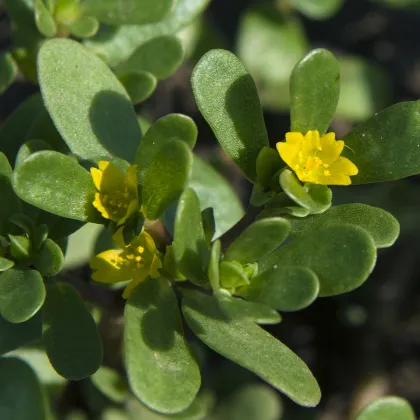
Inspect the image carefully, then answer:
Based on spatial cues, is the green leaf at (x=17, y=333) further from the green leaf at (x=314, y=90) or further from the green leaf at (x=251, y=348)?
the green leaf at (x=314, y=90)

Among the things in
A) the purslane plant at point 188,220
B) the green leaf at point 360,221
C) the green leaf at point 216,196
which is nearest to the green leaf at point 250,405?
the green leaf at point 216,196

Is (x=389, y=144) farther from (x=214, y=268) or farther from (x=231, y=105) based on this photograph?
(x=214, y=268)

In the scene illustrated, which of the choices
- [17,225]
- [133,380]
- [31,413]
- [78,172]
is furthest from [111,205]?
[31,413]

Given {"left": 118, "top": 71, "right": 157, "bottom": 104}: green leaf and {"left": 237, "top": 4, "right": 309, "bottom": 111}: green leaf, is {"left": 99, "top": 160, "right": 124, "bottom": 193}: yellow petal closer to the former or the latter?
{"left": 118, "top": 71, "right": 157, "bottom": 104}: green leaf

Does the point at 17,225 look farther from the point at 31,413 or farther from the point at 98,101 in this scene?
the point at 31,413

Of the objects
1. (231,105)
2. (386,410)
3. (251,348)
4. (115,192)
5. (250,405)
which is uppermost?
(231,105)

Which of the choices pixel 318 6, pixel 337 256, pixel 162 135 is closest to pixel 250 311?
pixel 337 256
